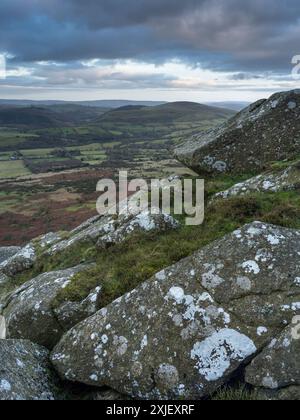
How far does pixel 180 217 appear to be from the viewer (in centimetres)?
1392

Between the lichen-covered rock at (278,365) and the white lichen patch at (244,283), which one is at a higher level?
the white lichen patch at (244,283)

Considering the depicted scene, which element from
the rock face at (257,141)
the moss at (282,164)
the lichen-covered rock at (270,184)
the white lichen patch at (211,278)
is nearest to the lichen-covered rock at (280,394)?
the white lichen patch at (211,278)

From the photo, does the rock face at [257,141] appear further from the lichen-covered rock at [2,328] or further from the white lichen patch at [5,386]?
the white lichen patch at [5,386]

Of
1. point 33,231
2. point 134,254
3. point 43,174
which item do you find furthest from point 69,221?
point 43,174

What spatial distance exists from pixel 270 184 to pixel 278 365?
853 cm

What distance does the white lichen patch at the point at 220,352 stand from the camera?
774 centimetres

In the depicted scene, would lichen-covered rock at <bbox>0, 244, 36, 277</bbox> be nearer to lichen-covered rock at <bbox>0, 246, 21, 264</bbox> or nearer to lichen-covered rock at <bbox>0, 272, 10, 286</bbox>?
lichen-covered rock at <bbox>0, 272, 10, 286</bbox>

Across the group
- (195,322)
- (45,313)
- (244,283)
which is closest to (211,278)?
(244,283)

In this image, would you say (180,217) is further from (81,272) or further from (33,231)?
(33,231)

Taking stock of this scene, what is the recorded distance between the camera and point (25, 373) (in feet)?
27.1

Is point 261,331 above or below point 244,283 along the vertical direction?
below

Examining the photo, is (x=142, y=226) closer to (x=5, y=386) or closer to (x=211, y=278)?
(x=211, y=278)

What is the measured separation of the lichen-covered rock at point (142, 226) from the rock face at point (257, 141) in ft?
18.5

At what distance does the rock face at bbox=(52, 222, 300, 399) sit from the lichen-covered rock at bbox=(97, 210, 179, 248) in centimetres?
332
